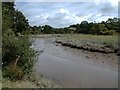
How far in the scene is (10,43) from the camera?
12.9m

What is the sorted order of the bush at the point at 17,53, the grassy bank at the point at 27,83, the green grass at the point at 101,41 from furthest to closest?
the green grass at the point at 101,41 < the bush at the point at 17,53 < the grassy bank at the point at 27,83

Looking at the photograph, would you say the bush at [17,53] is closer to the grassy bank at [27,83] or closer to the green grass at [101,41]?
the grassy bank at [27,83]

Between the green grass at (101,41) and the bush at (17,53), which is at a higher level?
the bush at (17,53)

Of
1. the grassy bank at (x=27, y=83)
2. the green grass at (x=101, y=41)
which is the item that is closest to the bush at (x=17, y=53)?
the grassy bank at (x=27, y=83)

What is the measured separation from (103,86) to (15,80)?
15.8ft

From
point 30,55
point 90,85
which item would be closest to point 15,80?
point 30,55

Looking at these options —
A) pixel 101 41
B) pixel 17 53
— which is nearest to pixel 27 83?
pixel 17 53

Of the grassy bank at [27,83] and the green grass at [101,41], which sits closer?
the grassy bank at [27,83]


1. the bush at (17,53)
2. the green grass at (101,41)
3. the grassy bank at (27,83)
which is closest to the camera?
the grassy bank at (27,83)

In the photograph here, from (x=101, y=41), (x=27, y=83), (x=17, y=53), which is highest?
(x=17, y=53)

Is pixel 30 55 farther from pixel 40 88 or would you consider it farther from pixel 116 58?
pixel 116 58

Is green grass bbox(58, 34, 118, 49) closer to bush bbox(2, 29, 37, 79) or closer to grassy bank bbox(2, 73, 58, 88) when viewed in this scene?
bush bbox(2, 29, 37, 79)

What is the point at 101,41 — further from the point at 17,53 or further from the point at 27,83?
the point at 27,83

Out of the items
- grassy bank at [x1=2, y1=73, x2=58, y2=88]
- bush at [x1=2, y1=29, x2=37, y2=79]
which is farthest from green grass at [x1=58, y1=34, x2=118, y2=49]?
grassy bank at [x1=2, y1=73, x2=58, y2=88]
